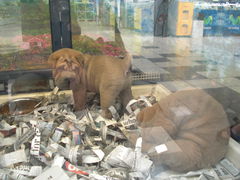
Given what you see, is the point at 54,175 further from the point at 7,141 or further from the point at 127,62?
the point at 127,62

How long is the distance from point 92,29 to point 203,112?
38cm

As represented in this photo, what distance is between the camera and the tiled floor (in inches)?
28.3

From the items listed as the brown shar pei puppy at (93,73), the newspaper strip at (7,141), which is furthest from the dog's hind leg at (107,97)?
the newspaper strip at (7,141)

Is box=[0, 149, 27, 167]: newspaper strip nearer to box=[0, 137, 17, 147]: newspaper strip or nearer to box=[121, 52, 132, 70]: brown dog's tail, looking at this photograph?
box=[0, 137, 17, 147]: newspaper strip

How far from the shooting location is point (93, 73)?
28.2 inches

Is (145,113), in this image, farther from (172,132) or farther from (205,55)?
(205,55)

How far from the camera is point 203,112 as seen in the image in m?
0.59

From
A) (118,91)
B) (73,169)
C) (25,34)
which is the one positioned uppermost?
(25,34)

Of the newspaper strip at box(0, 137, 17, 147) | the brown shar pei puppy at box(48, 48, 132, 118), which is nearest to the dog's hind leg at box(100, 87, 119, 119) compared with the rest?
the brown shar pei puppy at box(48, 48, 132, 118)

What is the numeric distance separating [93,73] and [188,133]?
289 millimetres

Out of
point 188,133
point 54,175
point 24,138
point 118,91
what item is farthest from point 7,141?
point 188,133

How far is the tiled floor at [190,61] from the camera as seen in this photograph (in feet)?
2.36

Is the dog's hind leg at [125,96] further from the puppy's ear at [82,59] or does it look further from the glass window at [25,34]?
the glass window at [25,34]

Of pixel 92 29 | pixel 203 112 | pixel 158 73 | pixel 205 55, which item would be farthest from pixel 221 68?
pixel 92 29
